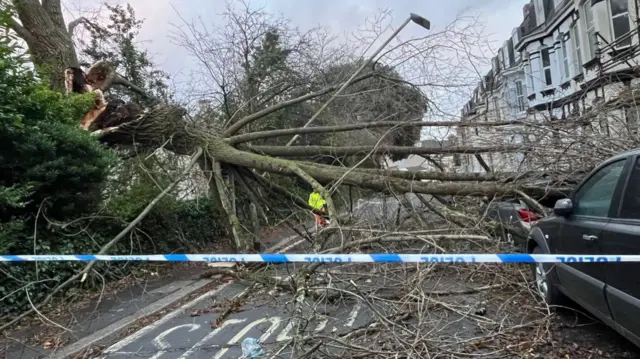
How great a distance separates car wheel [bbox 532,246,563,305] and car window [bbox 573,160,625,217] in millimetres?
824

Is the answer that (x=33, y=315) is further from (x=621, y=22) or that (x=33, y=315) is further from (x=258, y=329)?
(x=621, y=22)

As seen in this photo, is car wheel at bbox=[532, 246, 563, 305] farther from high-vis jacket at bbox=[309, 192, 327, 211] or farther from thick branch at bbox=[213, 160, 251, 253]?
thick branch at bbox=[213, 160, 251, 253]

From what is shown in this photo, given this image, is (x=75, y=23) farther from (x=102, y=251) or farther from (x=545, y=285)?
(x=545, y=285)

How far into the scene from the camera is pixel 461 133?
8.48 metres

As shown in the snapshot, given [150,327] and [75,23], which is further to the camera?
[75,23]

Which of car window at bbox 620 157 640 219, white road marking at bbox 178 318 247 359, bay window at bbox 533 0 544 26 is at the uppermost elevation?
bay window at bbox 533 0 544 26

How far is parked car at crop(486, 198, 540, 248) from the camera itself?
22.2ft

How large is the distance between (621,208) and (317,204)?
4.01 meters

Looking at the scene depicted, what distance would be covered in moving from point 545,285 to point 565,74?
60.5 feet

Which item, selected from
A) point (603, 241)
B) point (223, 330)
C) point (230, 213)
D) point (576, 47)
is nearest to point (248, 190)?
point (230, 213)

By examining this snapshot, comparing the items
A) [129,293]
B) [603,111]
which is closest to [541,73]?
[603,111]

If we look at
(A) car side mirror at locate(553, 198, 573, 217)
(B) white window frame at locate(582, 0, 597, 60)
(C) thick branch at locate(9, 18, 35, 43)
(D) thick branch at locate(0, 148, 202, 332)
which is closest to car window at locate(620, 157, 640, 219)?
(A) car side mirror at locate(553, 198, 573, 217)

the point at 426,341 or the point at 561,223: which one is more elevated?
the point at 561,223

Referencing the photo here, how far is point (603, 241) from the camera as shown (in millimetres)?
3447
